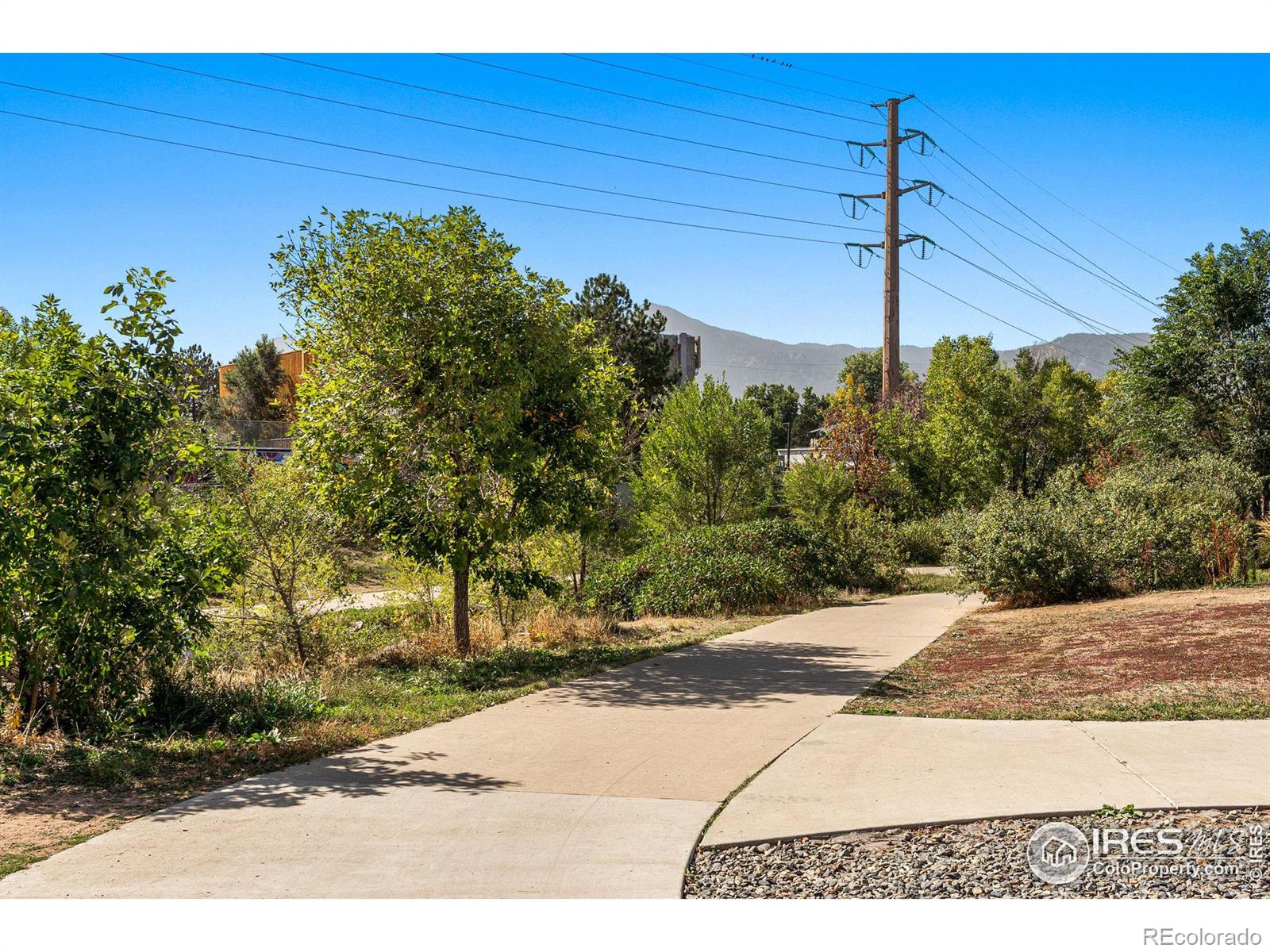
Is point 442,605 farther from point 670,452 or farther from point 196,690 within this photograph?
point 670,452

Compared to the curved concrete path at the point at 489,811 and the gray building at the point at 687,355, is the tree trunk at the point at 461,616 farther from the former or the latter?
the gray building at the point at 687,355

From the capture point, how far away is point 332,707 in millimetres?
8625

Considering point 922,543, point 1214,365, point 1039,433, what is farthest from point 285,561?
point 1039,433

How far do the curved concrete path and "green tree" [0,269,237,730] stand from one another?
1.90 metres

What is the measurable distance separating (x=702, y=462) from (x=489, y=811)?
1644 cm

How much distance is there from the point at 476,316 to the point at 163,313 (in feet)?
12.4

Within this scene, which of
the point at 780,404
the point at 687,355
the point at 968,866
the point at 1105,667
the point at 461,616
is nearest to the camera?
the point at 968,866

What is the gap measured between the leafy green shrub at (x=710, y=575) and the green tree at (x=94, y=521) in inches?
364

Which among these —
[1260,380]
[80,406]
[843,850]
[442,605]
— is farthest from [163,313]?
[1260,380]

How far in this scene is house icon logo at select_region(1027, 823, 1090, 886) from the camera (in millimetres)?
4719

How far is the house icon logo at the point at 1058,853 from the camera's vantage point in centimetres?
472

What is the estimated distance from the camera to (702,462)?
2197cm

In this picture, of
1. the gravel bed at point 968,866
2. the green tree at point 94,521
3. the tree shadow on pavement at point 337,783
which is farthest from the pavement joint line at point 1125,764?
the green tree at point 94,521

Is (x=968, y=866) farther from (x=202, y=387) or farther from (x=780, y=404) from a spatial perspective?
(x=780, y=404)
